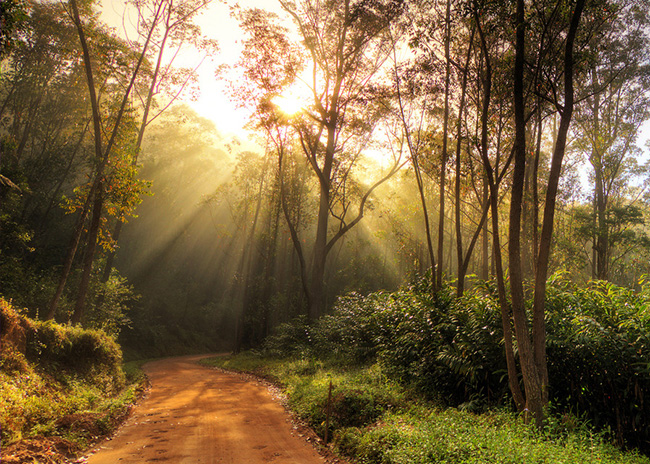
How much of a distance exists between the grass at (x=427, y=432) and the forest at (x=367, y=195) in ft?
1.09

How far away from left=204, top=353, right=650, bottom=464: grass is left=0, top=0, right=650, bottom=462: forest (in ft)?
1.09

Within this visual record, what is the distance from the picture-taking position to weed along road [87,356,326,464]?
17.5 ft

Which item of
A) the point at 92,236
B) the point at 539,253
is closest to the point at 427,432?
the point at 539,253

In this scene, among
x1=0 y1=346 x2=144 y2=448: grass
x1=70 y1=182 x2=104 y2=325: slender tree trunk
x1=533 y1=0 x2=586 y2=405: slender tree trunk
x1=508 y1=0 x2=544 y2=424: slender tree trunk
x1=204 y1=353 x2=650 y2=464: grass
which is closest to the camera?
x1=204 y1=353 x2=650 y2=464: grass

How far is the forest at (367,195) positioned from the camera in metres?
5.96

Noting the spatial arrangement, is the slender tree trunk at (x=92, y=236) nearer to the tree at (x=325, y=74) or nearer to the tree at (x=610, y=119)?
the tree at (x=325, y=74)

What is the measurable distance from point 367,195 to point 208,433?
12.9 meters

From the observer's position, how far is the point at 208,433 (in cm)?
632

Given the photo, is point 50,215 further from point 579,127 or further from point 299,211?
point 579,127

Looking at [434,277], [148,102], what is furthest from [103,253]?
[434,277]

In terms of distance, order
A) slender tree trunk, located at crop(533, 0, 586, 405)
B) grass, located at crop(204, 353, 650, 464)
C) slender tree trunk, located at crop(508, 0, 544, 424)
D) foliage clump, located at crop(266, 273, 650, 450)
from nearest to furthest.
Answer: grass, located at crop(204, 353, 650, 464), foliage clump, located at crop(266, 273, 650, 450), slender tree trunk, located at crop(508, 0, 544, 424), slender tree trunk, located at crop(533, 0, 586, 405)

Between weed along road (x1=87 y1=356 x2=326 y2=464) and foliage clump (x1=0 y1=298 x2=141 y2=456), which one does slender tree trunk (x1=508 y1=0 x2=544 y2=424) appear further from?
foliage clump (x1=0 y1=298 x2=141 y2=456)

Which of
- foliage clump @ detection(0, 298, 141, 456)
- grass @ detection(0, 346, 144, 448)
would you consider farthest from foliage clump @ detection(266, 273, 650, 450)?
foliage clump @ detection(0, 298, 141, 456)

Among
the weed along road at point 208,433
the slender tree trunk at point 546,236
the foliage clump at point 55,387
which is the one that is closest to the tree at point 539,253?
the slender tree trunk at point 546,236
